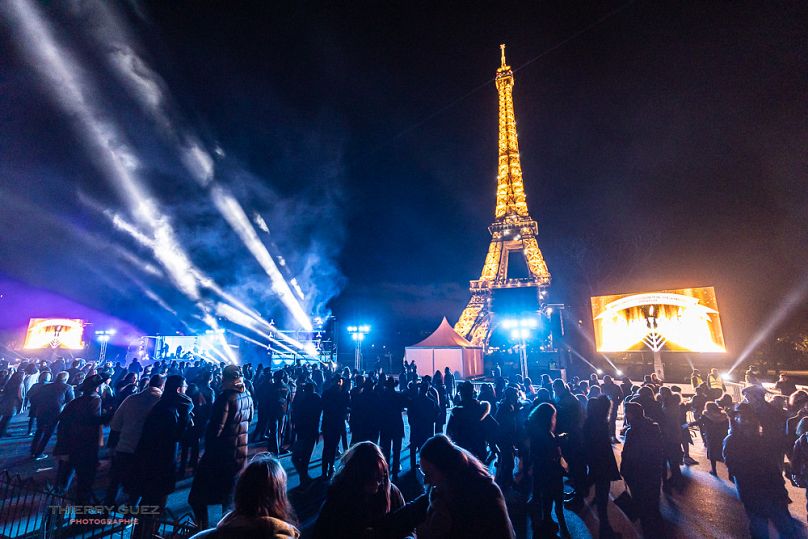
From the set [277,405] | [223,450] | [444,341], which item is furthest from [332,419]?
[444,341]

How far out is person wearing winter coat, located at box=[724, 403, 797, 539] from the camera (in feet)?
14.9

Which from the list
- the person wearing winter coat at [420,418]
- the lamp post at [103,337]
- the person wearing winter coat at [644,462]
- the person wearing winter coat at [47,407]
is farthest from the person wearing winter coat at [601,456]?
the lamp post at [103,337]

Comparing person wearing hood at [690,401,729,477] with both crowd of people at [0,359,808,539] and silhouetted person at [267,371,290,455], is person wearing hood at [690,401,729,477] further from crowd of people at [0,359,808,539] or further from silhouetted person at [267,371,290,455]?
silhouetted person at [267,371,290,455]

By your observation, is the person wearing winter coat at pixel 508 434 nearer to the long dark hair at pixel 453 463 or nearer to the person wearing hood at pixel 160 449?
the long dark hair at pixel 453 463

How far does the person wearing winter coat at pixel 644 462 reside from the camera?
180 inches

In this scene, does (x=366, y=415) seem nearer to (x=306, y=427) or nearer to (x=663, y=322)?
(x=306, y=427)

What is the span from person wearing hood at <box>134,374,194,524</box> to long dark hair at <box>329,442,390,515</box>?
A: 2.87 m

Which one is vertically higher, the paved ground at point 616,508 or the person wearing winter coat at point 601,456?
the person wearing winter coat at point 601,456

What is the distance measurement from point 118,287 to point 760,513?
32.7 metres

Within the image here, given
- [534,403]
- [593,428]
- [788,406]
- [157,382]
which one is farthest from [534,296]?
[157,382]

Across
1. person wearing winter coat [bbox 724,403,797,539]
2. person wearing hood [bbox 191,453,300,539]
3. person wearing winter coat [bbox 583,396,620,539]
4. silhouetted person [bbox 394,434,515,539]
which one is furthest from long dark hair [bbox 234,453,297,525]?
person wearing winter coat [bbox 724,403,797,539]

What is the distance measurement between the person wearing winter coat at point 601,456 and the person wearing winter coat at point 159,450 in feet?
17.8

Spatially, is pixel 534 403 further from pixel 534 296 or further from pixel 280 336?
pixel 280 336

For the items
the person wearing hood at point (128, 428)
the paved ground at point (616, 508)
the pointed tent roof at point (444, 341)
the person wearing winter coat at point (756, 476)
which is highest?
the pointed tent roof at point (444, 341)
